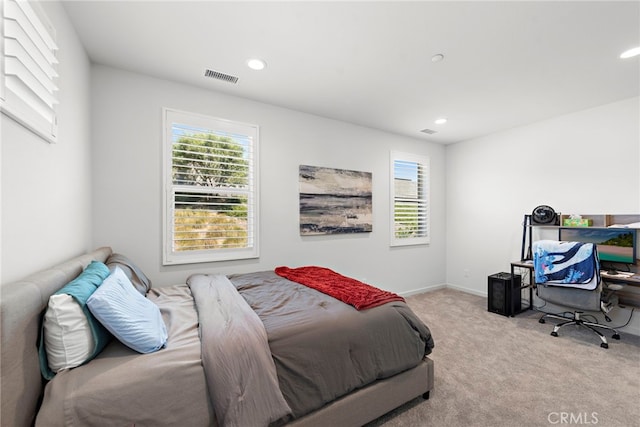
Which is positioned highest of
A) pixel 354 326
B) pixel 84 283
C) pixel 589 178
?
pixel 589 178

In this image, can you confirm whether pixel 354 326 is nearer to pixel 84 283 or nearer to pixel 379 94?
pixel 84 283

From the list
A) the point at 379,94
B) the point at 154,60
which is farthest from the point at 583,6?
the point at 154,60

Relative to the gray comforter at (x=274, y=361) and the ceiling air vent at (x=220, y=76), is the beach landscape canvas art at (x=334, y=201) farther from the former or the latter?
the gray comforter at (x=274, y=361)

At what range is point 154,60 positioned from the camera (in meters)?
2.40

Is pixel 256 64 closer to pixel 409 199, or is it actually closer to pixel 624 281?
pixel 409 199

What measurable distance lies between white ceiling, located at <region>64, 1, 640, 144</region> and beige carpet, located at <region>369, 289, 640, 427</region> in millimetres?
2640

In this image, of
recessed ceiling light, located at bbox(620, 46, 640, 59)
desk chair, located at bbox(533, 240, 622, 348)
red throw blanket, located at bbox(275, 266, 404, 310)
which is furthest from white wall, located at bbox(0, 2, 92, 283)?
desk chair, located at bbox(533, 240, 622, 348)

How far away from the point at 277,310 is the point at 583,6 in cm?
279

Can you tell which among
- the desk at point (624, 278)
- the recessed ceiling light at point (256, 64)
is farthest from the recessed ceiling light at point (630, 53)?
the recessed ceiling light at point (256, 64)

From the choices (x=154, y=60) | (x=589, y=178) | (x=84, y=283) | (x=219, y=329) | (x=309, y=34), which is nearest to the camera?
(x=84, y=283)

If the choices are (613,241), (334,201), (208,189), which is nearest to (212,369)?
(208,189)

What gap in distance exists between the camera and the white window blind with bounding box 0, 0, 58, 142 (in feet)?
3.66

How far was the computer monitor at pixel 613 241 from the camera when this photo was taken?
3.06 metres

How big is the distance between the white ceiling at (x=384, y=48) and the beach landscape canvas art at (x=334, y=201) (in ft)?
3.03
